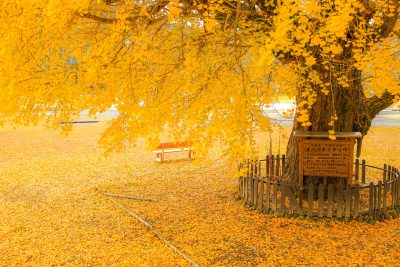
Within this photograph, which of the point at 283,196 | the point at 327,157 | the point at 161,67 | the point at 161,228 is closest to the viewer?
the point at 161,67

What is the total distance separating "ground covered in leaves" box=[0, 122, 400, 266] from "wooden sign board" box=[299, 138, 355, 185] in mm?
969

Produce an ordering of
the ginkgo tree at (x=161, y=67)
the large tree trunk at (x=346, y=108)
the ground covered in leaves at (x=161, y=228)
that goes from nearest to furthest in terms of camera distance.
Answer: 1. the ginkgo tree at (x=161, y=67)
2. the ground covered in leaves at (x=161, y=228)
3. the large tree trunk at (x=346, y=108)

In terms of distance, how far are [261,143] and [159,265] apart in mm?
12863

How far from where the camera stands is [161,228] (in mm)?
6527

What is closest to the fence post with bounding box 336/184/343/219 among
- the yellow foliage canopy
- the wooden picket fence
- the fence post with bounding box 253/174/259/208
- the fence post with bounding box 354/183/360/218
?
the wooden picket fence

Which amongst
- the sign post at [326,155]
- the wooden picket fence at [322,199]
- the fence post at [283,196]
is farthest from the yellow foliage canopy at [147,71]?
the wooden picket fence at [322,199]

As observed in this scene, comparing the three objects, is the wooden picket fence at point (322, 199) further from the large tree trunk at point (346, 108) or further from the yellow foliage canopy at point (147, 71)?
the yellow foliage canopy at point (147, 71)

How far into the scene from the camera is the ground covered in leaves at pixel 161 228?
541 cm

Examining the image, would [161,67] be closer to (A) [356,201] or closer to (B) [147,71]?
(B) [147,71]

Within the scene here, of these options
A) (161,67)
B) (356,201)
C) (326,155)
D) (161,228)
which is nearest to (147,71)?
(161,67)

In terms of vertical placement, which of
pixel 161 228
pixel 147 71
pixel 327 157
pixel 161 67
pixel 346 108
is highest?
pixel 161 67

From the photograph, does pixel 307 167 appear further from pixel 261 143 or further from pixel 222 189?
pixel 261 143

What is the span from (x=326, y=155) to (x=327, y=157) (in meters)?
0.04

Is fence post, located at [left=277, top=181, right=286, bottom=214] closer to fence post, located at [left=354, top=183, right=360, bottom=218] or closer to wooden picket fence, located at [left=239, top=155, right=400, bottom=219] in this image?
wooden picket fence, located at [left=239, top=155, right=400, bottom=219]
